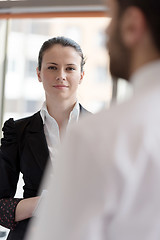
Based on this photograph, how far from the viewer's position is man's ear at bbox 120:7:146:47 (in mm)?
689

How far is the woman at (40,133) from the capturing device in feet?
5.59

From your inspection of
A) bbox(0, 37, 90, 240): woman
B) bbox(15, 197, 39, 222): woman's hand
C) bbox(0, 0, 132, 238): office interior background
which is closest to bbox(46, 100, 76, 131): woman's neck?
bbox(0, 37, 90, 240): woman

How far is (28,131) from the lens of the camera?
1.83m

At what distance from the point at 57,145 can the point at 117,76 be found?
105 centimetres

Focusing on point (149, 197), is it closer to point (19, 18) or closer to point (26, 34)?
point (19, 18)

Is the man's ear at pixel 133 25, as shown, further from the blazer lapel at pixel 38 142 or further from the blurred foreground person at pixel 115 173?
the blazer lapel at pixel 38 142

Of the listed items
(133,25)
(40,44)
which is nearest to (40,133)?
(133,25)

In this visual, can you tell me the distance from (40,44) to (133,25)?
312cm

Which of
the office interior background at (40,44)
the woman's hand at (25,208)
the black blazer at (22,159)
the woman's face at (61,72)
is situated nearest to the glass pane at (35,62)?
the office interior background at (40,44)

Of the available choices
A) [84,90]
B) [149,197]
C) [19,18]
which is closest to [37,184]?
[149,197]

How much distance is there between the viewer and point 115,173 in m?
0.59

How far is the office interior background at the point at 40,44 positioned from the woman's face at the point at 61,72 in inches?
44.7

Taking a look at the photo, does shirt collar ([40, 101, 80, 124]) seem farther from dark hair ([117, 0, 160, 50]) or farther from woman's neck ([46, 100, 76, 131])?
dark hair ([117, 0, 160, 50])

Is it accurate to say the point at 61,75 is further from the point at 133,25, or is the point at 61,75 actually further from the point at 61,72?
the point at 133,25
